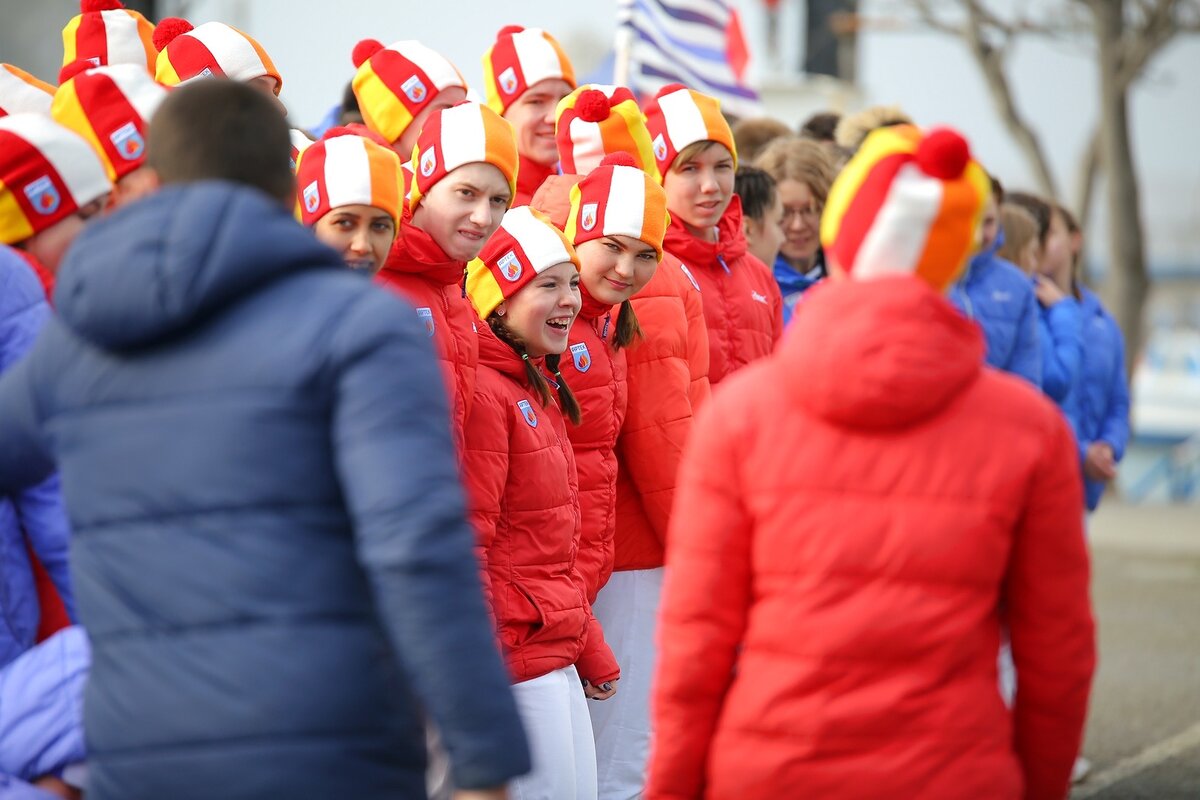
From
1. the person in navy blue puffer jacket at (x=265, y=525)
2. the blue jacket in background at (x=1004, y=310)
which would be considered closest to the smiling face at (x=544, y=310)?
the person in navy blue puffer jacket at (x=265, y=525)

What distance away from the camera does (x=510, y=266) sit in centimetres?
491

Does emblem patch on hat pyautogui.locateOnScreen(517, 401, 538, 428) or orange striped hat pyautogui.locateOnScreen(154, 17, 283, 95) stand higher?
orange striped hat pyautogui.locateOnScreen(154, 17, 283, 95)

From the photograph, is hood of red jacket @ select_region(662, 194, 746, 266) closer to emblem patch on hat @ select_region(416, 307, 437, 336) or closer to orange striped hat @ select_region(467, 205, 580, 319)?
orange striped hat @ select_region(467, 205, 580, 319)

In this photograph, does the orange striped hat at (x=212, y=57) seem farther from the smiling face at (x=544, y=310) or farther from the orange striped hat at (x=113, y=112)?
the orange striped hat at (x=113, y=112)

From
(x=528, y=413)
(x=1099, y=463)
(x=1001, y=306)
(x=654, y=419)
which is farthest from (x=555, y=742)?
(x=1099, y=463)

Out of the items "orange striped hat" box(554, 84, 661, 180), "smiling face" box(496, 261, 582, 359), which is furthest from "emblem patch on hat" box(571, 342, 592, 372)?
"orange striped hat" box(554, 84, 661, 180)

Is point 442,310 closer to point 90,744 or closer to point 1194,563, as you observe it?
point 90,744

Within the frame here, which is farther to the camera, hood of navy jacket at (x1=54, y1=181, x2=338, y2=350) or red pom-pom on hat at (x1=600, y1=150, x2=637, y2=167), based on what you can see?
red pom-pom on hat at (x1=600, y1=150, x2=637, y2=167)

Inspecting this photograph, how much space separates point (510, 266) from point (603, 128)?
1.35 metres

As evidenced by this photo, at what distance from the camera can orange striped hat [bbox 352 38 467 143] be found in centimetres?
611

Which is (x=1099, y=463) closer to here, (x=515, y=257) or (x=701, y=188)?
(x=701, y=188)

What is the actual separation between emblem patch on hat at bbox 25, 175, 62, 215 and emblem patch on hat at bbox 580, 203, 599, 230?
7.09 feet

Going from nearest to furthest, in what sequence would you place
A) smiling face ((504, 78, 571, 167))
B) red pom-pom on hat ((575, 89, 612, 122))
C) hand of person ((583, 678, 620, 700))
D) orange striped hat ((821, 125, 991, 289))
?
orange striped hat ((821, 125, 991, 289)), hand of person ((583, 678, 620, 700)), red pom-pom on hat ((575, 89, 612, 122)), smiling face ((504, 78, 571, 167))

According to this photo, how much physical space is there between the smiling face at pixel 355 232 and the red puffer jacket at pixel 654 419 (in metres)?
1.32
